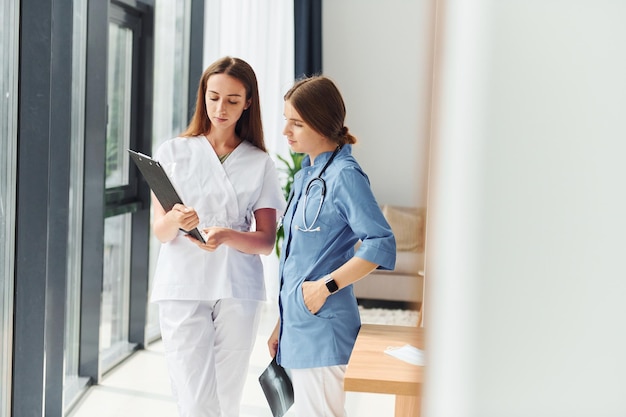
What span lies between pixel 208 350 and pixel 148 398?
4.73ft

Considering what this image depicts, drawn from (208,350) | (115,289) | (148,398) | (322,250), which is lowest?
(148,398)

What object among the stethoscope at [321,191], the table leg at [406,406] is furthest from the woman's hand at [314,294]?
the table leg at [406,406]

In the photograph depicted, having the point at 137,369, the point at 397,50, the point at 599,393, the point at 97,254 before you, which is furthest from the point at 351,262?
the point at 397,50

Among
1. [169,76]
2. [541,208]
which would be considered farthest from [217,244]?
[169,76]

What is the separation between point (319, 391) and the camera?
1.84m

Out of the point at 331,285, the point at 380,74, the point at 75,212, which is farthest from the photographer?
the point at 380,74

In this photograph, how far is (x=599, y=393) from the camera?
19cm

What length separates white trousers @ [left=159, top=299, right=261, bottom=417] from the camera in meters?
2.10

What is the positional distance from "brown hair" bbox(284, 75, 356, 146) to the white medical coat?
40 centimetres

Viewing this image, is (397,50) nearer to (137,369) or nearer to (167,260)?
(137,369)

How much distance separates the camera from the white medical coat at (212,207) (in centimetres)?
214

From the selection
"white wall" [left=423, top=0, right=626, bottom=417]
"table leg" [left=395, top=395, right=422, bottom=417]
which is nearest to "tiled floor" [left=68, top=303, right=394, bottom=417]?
"table leg" [left=395, top=395, right=422, bottom=417]

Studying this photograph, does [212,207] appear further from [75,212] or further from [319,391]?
[75,212]

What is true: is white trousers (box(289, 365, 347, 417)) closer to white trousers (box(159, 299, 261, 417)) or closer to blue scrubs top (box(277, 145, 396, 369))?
blue scrubs top (box(277, 145, 396, 369))
